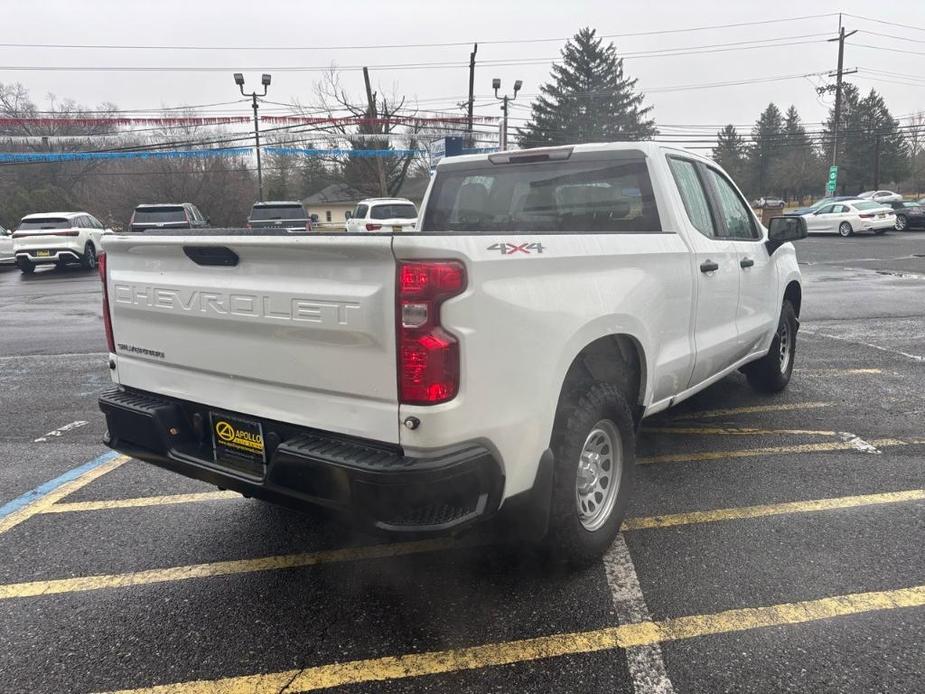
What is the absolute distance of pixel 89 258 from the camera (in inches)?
767

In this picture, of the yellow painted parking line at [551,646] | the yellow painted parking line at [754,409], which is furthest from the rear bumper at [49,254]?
the yellow painted parking line at [551,646]

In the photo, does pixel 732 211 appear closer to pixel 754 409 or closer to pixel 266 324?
pixel 754 409

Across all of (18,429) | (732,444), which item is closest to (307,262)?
(732,444)

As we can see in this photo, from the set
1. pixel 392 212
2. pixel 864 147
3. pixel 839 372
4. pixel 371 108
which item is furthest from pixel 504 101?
pixel 864 147

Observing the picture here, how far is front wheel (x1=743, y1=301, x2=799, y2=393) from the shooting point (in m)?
5.61

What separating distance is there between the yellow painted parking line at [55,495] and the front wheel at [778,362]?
194 inches

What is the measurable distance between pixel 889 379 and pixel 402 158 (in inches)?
1522

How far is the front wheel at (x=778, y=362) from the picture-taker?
5.61 m

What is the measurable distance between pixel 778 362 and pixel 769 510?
241 cm

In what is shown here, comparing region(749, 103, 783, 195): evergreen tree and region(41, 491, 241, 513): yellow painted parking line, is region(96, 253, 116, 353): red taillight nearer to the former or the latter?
region(41, 491, 241, 513): yellow painted parking line

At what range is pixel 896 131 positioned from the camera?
63.0 m

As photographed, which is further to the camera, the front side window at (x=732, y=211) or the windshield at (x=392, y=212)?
the windshield at (x=392, y=212)

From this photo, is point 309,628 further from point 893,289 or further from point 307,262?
point 893,289

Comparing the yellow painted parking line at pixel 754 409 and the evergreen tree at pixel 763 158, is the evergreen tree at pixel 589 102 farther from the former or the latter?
the yellow painted parking line at pixel 754 409
